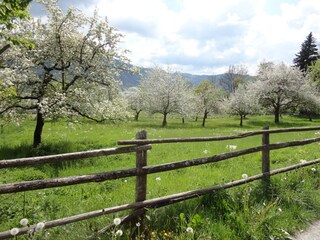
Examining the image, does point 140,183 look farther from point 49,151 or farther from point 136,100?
point 136,100

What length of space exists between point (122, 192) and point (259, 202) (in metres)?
3.29

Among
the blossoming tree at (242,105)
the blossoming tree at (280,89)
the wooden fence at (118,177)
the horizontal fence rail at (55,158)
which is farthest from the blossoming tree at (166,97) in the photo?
the horizontal fence rail at (55,158)

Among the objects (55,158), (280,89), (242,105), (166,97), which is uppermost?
(280,89)

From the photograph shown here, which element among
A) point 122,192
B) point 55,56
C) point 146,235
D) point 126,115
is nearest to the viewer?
point 146,235

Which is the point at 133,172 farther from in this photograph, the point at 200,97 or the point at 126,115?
the point at 200,97

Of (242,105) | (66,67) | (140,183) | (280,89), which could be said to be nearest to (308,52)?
(280,89)

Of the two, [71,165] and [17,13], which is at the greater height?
[17,13]

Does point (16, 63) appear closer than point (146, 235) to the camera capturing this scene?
No

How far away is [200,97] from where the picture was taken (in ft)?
162

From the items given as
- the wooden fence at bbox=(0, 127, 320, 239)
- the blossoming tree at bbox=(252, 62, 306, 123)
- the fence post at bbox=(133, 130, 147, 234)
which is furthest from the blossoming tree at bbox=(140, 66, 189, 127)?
the fence post at bbox=(133, 130, 147, 234)

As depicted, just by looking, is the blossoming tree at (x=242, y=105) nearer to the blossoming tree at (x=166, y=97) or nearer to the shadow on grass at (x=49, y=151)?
the blossoming tree at (x=166, y=97)

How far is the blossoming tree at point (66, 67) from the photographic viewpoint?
1454 centimetres

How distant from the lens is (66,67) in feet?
50.6

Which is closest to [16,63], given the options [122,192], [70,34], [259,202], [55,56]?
[55,56]
